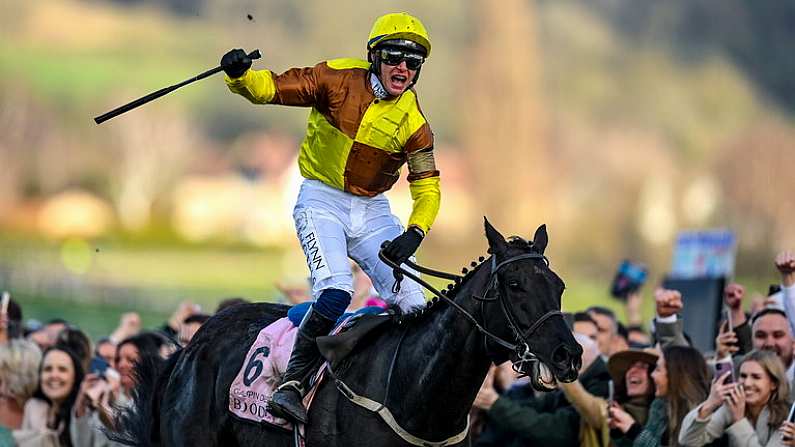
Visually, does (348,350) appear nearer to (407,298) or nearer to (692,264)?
(407,298)

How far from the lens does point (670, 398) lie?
338 inches

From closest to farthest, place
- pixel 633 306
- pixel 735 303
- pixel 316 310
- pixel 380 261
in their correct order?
pixel 316 310 < pixel 380 261 < pixel 735 303 < pixel 633 306

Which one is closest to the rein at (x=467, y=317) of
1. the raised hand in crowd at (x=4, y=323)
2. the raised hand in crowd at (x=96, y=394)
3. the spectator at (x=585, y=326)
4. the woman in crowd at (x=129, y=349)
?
the spectator at (x=585, y=326)

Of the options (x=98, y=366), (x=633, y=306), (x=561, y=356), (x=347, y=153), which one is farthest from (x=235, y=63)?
(x=633, y=306)

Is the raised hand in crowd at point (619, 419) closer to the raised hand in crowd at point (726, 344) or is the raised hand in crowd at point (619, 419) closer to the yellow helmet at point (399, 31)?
the raised hand in crowd at point (726, 344)

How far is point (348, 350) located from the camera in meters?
7.35

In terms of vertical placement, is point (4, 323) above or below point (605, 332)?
above

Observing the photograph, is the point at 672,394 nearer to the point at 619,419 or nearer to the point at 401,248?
the point at 619,419

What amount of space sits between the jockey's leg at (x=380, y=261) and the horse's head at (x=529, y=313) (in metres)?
0.80

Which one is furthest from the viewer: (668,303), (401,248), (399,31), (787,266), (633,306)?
(633,306)

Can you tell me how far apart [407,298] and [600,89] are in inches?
830

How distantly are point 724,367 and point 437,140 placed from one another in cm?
1650

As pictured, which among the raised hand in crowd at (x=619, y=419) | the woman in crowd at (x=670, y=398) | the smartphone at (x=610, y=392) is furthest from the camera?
the smartphone at (x=610, y=392)

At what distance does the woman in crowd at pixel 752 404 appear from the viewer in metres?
7.98
